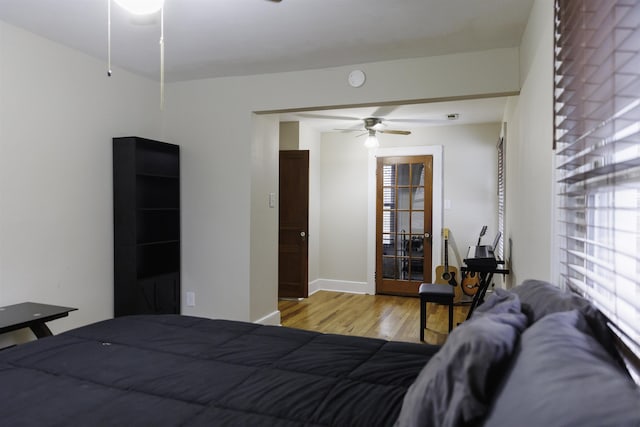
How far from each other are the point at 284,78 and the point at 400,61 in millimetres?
1005

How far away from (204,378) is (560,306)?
1.13 m

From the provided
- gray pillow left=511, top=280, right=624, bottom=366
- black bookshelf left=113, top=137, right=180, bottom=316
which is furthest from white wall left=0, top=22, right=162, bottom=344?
gray pillow left=511, top=280, right=624, bottom=366

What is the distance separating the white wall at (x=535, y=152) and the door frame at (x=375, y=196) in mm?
2584

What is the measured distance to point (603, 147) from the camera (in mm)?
1197

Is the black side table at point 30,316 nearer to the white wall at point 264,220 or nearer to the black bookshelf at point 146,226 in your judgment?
the black bookshelf at point 146,226

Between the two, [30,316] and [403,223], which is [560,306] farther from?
[403,223]

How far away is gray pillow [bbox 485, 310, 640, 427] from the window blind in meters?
0.23

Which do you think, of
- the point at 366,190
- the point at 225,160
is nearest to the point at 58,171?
the point at 225,160

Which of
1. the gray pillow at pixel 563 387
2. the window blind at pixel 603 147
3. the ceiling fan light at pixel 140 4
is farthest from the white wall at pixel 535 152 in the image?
the ceiling fan light at pixel 140 4

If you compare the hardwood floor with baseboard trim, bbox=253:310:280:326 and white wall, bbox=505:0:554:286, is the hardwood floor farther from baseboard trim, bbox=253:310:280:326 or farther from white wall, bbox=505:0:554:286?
white wall, bbox=505:0:554:286

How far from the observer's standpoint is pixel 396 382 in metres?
1.44

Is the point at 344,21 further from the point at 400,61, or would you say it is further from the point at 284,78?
the point at 284,78

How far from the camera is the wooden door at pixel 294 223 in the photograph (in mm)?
5609

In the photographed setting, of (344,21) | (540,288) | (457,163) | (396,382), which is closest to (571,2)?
(540,288)
